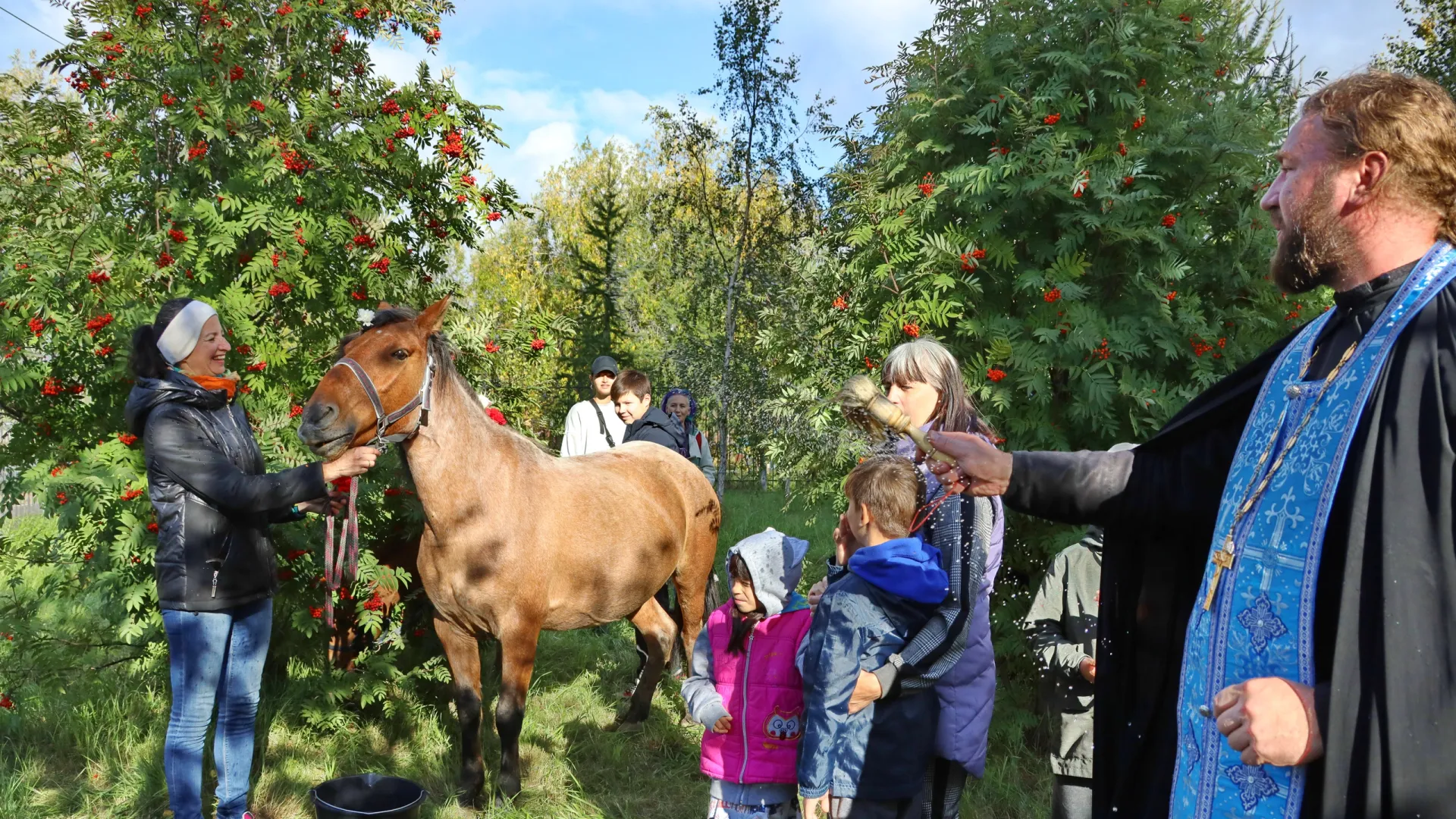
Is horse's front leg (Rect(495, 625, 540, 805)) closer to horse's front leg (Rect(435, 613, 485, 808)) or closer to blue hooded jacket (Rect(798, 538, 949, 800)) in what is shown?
horse's front leg (Rect(435, 613, 485, 808))

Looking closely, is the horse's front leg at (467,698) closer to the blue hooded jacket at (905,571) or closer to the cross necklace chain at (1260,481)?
the blue hooded jacket at (905,571)

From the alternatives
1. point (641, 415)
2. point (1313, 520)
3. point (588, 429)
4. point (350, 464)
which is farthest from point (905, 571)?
point (588, 429)

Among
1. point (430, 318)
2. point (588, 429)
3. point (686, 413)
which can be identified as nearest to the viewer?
point (430, 318)

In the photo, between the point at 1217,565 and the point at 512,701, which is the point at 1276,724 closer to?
the point at 1217,565

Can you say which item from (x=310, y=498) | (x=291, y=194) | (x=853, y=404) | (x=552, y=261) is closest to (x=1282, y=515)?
(x=853, y=404)

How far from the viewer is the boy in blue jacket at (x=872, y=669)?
266cm

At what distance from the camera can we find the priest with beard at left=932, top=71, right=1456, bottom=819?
1.25m

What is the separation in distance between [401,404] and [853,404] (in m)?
2.49

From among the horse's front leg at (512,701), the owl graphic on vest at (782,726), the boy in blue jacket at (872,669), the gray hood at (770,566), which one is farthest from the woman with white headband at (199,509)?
the boy in blue jacket at (872,669)

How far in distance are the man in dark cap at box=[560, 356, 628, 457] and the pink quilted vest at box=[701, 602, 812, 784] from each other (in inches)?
164

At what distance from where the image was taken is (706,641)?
10.2 ft

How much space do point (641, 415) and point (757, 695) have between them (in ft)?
14.5

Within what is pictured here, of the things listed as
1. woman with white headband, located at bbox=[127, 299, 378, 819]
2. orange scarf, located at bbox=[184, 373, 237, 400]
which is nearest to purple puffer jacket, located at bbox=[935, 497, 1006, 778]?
woman with white headband, located at bbox=[127, 299, 378, 819]

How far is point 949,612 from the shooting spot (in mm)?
2768
